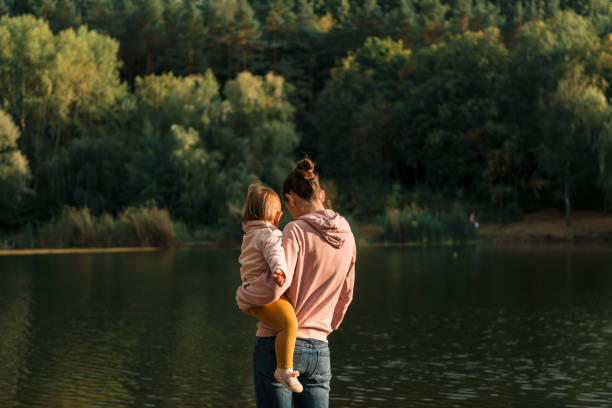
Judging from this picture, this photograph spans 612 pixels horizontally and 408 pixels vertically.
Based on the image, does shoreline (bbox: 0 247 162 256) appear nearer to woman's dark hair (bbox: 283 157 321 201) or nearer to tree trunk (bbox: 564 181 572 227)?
tree trunk (bbox: 564 181 572 227)

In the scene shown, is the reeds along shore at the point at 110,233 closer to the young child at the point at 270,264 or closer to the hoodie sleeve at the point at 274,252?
the young child at the point at 270,264

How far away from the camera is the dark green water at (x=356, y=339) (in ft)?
37.2

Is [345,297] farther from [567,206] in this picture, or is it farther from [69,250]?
[567,206]

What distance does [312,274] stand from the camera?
5.05m

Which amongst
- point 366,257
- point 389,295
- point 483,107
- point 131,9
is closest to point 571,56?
point 483,107

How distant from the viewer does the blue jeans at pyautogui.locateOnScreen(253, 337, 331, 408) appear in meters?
4.99

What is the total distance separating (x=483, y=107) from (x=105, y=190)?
21.0 m

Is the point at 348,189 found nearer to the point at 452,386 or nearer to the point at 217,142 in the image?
the point at 217,142

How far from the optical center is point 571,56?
51.6 m

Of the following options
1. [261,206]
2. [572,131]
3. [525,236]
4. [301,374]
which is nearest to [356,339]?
[301,374]

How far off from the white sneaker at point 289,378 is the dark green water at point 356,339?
5865 millimetres

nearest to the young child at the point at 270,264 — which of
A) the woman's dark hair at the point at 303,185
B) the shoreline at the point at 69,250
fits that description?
the woman's dark hair at the point at 303,185

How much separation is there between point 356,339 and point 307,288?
10.9m

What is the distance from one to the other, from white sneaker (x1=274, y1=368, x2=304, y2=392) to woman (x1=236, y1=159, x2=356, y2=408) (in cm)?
5
